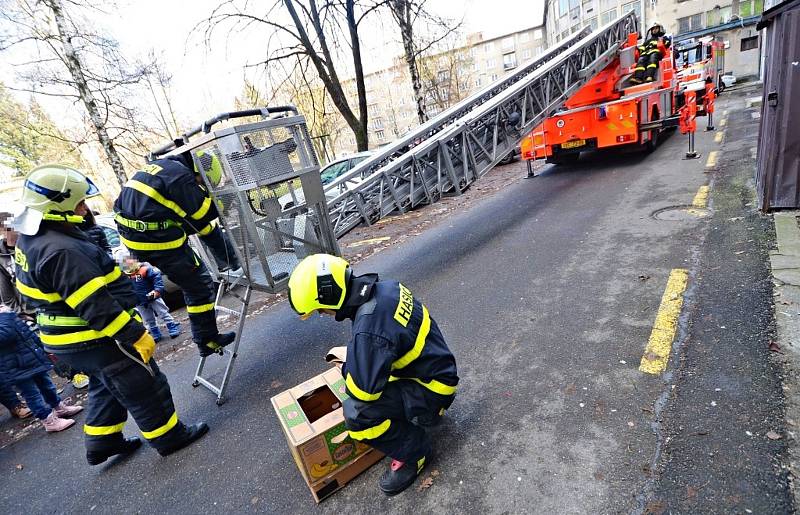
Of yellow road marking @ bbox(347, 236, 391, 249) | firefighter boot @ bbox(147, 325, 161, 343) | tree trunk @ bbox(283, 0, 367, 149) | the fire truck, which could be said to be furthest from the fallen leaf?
tree trunk @ bbox(283, 0, 367, 149)

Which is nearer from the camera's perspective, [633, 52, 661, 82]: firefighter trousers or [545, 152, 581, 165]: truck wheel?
[633, 52, 661, 82]: firefighter trousers

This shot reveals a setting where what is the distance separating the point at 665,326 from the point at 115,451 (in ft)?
13.9

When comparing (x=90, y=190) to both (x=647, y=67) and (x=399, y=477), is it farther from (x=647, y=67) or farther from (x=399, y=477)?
(x=647, y=67)

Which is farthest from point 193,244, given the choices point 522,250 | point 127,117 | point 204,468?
point 127,117

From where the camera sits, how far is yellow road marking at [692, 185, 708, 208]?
18.1ft

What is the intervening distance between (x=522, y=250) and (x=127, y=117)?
→ 49.5 feet

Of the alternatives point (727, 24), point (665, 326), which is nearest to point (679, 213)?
point (665, 326)

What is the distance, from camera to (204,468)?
2736mm

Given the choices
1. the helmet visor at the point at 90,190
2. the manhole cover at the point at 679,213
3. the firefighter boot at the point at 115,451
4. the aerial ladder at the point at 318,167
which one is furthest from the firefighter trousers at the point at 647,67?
the firefighter boot at the point at 115,451

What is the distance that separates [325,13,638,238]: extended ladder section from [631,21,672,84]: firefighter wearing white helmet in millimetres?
930

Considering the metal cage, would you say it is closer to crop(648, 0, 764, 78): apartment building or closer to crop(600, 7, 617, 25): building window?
crop(648, 0, 764, 78): apartment building

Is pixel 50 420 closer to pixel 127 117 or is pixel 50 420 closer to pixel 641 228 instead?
pixel 641 228

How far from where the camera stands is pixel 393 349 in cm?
202

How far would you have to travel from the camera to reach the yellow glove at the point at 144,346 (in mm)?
2646
